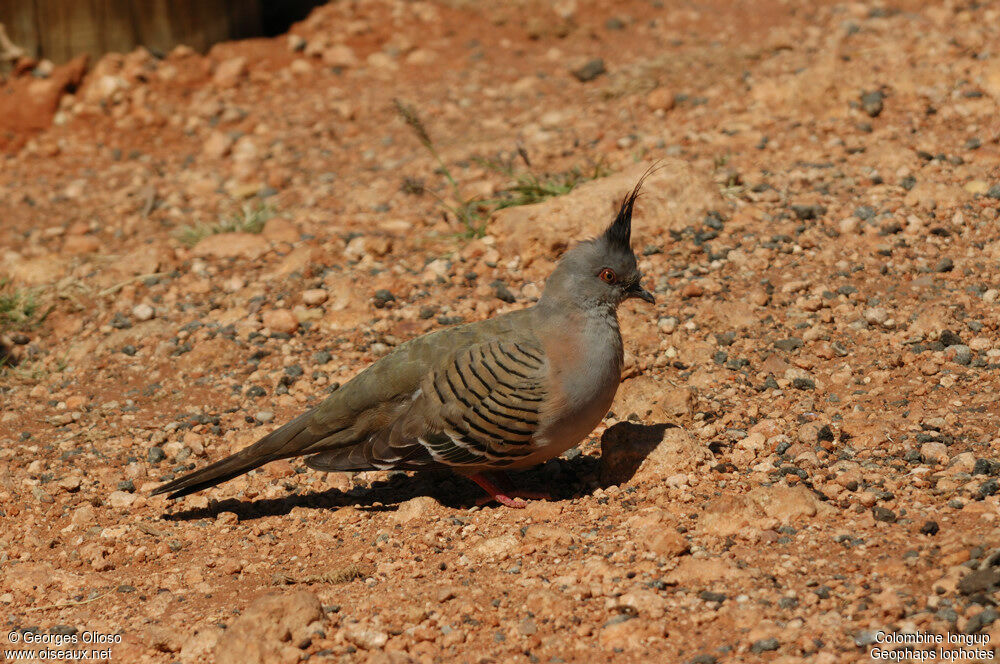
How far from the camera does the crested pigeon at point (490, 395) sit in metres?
Answer: 5.02

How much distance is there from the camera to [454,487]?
571 centimetres

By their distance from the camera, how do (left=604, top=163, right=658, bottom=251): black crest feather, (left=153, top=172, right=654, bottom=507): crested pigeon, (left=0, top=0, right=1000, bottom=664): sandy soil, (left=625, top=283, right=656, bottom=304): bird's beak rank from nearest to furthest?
(left=0, top=0, right=1000, bottom=664): sandy soil, (left=153, top=172, right=654, bottom=507): crested pigeon, (left=604, top=163, right=658, bottom=251): black crest feather, (left=625, top=283, right=656, bottom=304): bird's beak

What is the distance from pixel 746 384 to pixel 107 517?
3372 millimetres

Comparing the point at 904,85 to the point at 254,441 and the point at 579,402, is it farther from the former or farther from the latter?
the point at 254,441

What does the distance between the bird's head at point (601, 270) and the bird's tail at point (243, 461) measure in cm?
146

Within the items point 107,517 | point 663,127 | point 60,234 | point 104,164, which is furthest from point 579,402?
point 104,164

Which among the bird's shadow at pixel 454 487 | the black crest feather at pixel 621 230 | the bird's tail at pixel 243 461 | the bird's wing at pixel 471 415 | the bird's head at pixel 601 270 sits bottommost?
the bird's shadow at pixel 454 487

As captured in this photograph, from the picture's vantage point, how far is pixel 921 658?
3625 millimetres

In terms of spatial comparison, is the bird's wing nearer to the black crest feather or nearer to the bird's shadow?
the bird's shadow

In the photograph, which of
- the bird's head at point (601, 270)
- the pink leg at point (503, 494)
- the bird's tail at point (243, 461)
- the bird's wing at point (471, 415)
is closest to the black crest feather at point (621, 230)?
the bird's head at point (601, 270)

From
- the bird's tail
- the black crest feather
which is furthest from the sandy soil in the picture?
the black crest feather

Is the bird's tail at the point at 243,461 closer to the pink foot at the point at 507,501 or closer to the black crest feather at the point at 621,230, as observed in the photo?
the pink foot at the point at 507,501

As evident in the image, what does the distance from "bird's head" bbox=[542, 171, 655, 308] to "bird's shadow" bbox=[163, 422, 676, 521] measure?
651mm

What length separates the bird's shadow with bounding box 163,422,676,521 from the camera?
5.23 metres
